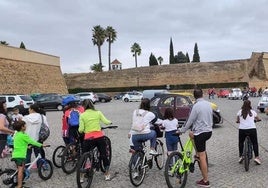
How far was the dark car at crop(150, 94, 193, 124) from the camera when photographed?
16734 mm

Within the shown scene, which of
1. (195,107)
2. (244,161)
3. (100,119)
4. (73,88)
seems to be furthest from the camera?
(73,88)

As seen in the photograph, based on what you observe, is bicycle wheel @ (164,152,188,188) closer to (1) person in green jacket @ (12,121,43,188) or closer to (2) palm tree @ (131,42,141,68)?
(1) person in green jacket @ (12,121,43,188)

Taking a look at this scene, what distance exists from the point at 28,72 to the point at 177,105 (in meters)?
36.9

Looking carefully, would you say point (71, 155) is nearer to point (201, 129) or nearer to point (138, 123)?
point (138, 123)

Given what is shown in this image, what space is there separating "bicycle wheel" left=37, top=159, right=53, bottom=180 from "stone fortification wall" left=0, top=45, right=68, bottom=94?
1433 inches

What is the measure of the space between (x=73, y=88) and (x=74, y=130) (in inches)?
2915

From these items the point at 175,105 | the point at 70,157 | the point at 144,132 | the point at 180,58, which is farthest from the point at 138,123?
the point at 180,58

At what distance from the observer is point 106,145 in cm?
750

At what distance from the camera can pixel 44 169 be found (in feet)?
25.4

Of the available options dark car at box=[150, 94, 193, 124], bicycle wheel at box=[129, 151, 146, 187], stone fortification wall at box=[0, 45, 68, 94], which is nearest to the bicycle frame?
bicycle wheel at box=[129, 151, 146, 187]

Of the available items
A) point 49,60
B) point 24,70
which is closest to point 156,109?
point 24,70

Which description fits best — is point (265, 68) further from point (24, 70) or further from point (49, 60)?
point (24, 70)

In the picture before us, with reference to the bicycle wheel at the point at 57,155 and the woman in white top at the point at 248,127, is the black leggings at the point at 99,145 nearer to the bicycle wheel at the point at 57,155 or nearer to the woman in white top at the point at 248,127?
the bicycle wheel at the point at 57,155

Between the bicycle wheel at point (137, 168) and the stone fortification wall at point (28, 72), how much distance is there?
37707 millimetres
